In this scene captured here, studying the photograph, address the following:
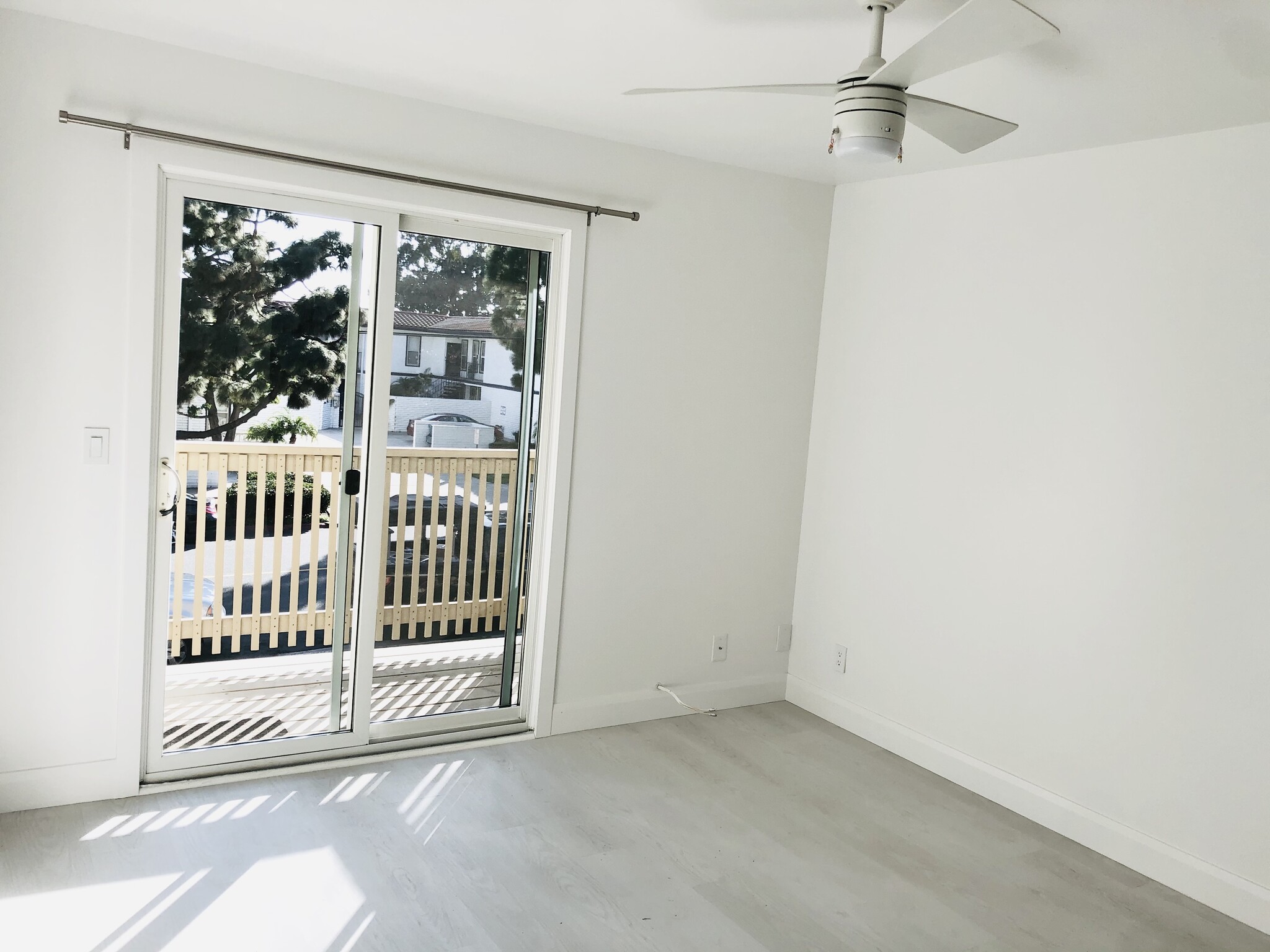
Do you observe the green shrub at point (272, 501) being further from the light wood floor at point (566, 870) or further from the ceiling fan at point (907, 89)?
the ceiling fan at point (907, 89)

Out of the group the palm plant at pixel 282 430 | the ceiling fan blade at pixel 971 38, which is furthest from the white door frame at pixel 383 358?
the ceiling fan blade at pixel 971 38

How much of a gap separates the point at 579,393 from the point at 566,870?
5.72 ft

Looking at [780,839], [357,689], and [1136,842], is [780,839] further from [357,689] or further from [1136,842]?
[357,689]

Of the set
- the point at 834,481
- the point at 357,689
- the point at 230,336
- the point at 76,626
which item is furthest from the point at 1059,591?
the point at 76,626

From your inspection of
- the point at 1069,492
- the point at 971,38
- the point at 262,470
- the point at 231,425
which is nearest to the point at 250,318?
the point at 231,425

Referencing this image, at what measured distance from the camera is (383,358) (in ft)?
10.8

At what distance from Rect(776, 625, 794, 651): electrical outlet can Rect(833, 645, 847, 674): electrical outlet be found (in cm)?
27

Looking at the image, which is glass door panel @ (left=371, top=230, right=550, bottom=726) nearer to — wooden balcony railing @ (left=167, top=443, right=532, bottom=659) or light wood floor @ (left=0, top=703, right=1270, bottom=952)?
wooden balcony railing @ (left=167, top=443, right=532, bottom=659)

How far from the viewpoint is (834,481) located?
420 centimetres

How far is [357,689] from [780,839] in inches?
62.8

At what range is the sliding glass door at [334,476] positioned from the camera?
3.03 meters

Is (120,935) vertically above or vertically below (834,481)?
below

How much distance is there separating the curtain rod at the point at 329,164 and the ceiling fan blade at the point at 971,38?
1704 millimetres

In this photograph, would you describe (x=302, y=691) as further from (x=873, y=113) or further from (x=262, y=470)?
(x=873, y=113)
